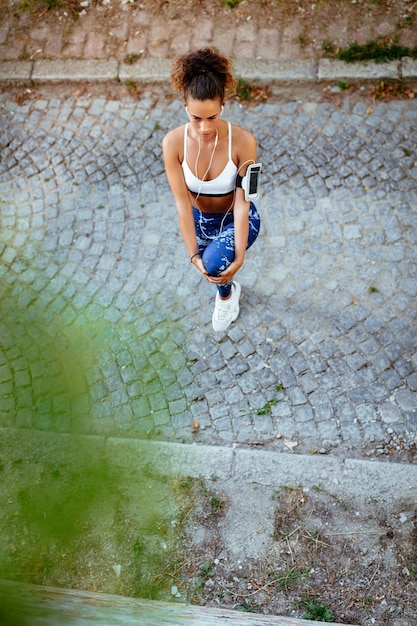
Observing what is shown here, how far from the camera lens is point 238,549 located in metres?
3.94

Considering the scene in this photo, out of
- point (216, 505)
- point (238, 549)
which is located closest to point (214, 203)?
point (216, 505)

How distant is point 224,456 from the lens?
14.1 feet

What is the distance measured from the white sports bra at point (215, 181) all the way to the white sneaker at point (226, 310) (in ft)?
3.72

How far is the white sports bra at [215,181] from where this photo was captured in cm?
362

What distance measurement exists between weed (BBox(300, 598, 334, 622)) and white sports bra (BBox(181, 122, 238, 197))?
2.90m

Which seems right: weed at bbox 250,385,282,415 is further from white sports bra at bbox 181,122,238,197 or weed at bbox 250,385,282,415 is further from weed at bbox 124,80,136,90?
weed at bbox 124,80,136,90

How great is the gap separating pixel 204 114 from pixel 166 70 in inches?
136

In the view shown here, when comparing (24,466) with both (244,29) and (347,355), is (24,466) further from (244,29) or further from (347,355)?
(244,29)

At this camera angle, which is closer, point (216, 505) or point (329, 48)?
point (216, 505)

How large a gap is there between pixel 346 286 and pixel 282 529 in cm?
224

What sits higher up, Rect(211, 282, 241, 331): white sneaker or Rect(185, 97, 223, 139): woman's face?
Rect(185, 97, 223, 139): woman's face

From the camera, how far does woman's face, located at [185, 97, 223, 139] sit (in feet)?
10.6

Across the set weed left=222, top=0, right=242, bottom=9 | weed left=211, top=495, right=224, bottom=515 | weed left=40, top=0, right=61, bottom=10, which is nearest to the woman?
weed left=211, top=495, right=224, bottom=515

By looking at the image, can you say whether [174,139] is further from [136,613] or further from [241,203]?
[136,613]
